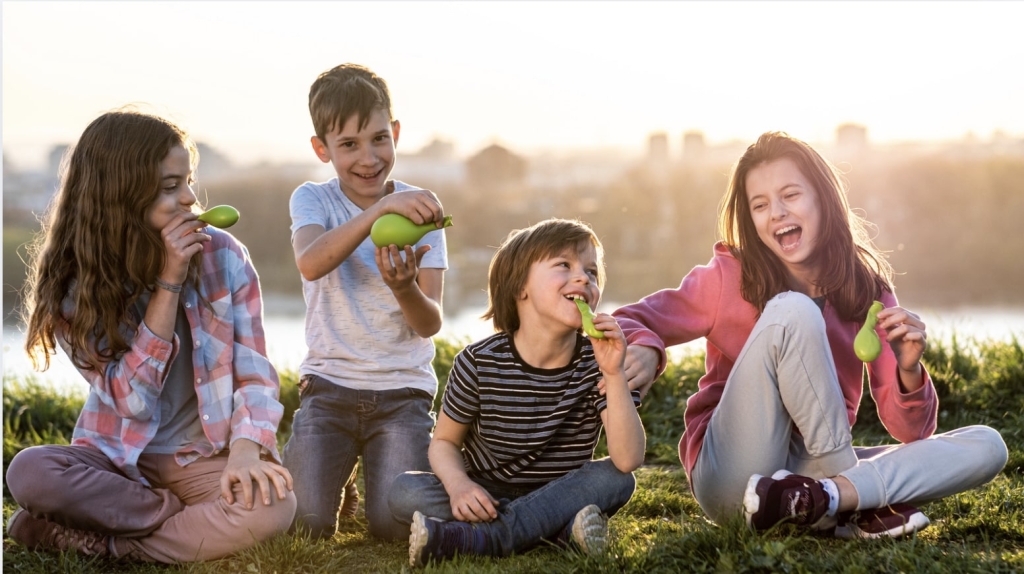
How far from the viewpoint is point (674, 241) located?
79.5ft

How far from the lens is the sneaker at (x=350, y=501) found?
3.39 metres

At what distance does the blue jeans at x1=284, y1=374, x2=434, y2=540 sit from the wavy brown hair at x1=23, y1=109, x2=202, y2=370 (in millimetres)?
639

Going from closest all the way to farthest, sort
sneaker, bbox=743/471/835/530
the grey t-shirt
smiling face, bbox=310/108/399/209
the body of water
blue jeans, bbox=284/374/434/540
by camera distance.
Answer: sneaker, bbox=743/471/835/530 → the grey t-shirt → blue jeans, bbox=284/374/434/540 → smiling face, bbox=310/108/399/209 → the body of water

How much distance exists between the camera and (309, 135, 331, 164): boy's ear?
334cm

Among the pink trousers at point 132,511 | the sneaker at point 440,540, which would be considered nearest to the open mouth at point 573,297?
the sneaker at point 440,540

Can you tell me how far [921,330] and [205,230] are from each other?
2112mm

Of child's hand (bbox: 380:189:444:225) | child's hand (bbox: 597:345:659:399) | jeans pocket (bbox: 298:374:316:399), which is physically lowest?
jeans pocket (bbox: 298:374:316:399)

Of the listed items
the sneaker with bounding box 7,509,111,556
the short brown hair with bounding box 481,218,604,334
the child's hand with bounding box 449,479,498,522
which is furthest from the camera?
the sneaker with bounding box 7,509,111,556

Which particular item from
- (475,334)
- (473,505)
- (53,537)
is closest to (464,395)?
(473,505)

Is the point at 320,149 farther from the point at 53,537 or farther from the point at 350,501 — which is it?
the point at 53,537

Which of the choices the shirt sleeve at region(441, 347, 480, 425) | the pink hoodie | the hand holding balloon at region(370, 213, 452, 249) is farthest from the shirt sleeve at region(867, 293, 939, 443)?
the hand holding balloon at region(370, 213, 452, 249)

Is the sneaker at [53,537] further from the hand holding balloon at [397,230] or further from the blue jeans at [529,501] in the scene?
the hand holding balloon at [397,230]

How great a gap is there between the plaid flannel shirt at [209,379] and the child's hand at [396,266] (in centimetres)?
48

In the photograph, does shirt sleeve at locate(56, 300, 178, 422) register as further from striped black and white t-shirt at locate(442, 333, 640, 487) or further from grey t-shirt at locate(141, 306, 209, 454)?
striped black and white t-shirt at locate(442, 333, 640, 487)
